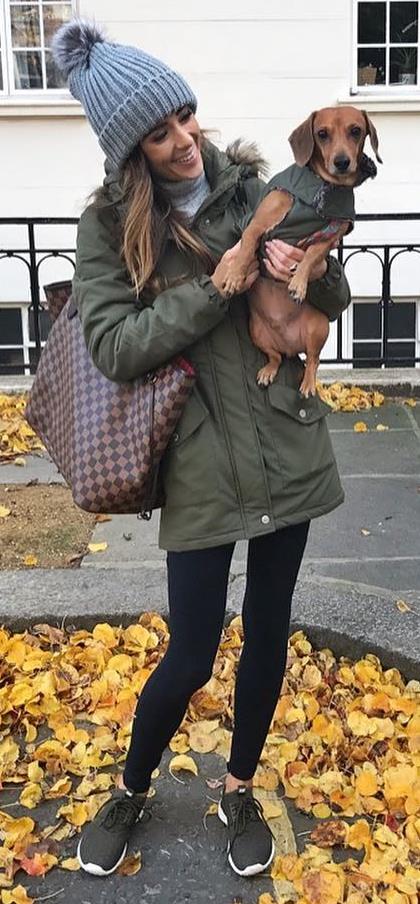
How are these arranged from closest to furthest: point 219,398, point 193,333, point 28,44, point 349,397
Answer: point 193,333 → point 219,398 → point 349,397 → point 28,44

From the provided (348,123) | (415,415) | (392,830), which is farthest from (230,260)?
(415,415)

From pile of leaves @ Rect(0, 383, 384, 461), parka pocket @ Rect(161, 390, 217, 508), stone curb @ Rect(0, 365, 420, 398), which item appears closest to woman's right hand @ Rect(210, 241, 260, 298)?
parka pocket @ Rect(161, 390, 217, 508)

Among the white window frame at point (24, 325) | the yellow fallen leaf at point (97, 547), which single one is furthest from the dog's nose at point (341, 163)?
the white window frame at point (24, 325)

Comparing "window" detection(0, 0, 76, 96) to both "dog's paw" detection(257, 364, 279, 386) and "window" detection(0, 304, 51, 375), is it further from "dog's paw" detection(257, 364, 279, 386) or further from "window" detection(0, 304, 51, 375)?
"dog's paw" detection(257, 364, 279, 386)

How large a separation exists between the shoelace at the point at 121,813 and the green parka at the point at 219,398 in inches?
31.7

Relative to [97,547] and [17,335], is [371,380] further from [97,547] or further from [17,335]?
[17,335]

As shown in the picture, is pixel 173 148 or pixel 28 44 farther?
pixel 28 44

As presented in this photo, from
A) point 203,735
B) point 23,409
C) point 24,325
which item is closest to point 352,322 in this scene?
point 24,325

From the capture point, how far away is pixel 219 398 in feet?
7.21

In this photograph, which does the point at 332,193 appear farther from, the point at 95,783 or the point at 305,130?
the point at 95,783

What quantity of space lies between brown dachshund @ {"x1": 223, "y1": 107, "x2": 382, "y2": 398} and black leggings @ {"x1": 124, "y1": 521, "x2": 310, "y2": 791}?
44 centimetres

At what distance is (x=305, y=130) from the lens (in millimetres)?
2137

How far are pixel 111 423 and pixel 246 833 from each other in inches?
46.7

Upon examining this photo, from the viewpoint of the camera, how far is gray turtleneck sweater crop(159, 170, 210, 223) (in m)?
2.19
